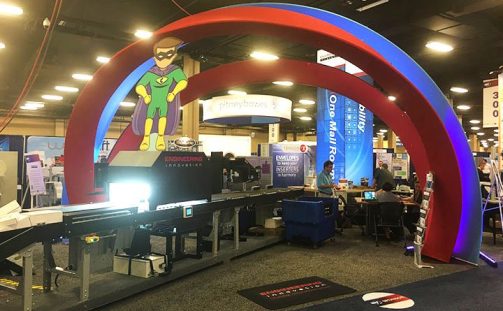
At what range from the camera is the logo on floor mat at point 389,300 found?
3.87m

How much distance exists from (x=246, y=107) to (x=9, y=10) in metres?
5.01

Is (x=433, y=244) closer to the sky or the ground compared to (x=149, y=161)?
closer to the ground

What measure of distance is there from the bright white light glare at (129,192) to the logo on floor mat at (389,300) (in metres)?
2.42

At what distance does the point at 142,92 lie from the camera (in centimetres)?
459

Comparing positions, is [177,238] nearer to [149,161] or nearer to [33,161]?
[149,161]

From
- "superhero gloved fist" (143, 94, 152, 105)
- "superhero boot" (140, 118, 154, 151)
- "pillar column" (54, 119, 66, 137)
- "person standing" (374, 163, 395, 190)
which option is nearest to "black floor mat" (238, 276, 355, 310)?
"superhero boot" (140, 118, 154, 151)

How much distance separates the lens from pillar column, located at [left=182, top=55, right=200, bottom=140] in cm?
923

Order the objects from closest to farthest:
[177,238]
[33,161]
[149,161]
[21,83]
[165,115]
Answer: [149,161], [165,115], [177,238], [33,161], [21,83]

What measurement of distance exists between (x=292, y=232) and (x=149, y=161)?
10.5ft

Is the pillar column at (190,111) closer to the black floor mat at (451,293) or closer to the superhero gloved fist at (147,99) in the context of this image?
the superhero gloved fist at (147,99)

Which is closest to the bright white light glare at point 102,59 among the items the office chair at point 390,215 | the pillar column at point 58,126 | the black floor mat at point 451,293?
the office chair at point 390,215

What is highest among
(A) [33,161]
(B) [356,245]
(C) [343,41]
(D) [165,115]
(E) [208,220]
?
(C) [343,41]

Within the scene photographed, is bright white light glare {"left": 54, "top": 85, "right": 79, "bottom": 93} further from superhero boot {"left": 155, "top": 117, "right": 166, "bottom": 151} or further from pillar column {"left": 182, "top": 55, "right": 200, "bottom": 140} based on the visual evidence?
superhero boot {"left": 155, "top": 117, "right": 166, "bottom": 151}

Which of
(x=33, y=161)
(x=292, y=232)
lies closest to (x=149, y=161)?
(x=292, y=232)
